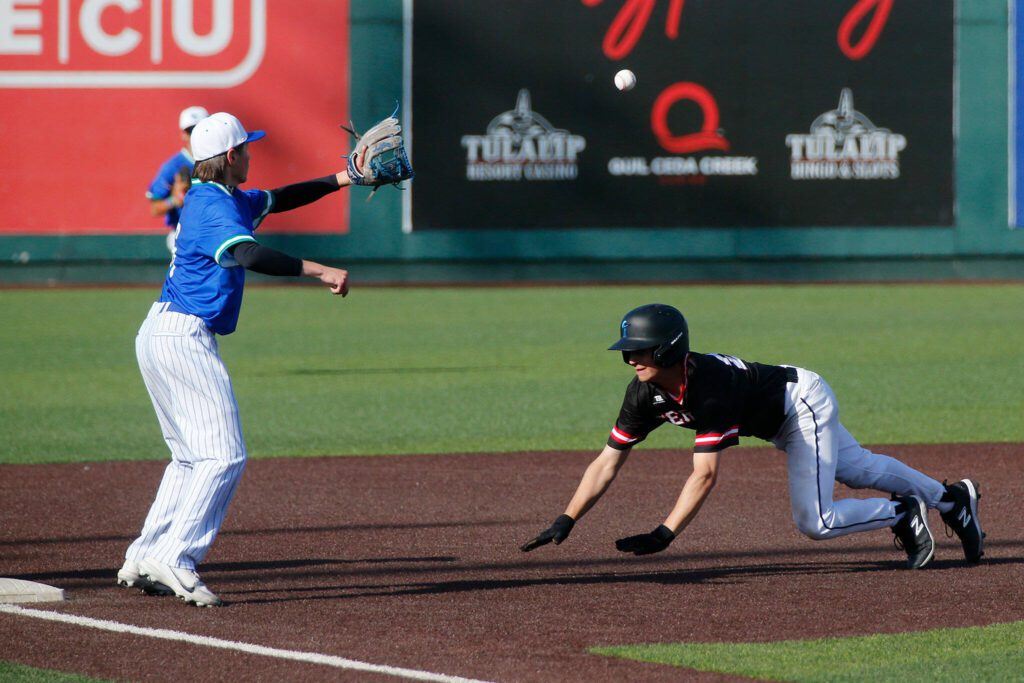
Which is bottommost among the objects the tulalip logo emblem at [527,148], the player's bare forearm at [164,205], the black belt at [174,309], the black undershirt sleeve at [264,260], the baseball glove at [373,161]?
the black belt at [174,309]

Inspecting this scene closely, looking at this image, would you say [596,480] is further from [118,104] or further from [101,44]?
[101,44]

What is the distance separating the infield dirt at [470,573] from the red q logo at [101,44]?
46.8 feet

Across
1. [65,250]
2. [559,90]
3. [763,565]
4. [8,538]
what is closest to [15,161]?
[65,250]

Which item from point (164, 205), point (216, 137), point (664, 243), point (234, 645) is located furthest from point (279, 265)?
point (664, 243)

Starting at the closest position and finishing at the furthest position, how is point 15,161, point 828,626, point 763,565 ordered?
point 828,626 < point 763,565 < point 15,161

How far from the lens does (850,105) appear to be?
23.1 m

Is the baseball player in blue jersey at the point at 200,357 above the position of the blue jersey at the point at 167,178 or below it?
below

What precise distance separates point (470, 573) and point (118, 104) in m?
17.7

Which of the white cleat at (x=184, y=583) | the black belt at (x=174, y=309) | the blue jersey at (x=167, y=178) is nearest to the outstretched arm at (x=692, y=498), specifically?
the white cleat at (x=184, y=583)

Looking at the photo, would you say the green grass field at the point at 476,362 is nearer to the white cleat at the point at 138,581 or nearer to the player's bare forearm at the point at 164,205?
the player's bare forearm at the point at 164,205

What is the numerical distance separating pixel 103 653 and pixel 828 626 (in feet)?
8.05

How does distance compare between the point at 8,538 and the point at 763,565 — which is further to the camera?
the point at 8,538

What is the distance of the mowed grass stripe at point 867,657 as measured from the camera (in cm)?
465

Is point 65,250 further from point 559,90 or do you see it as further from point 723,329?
point 723,329
